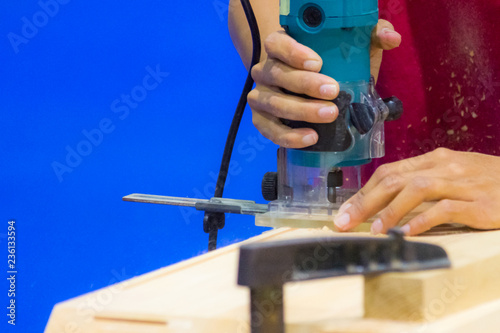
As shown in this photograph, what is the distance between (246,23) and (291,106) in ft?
1.87

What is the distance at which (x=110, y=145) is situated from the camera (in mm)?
2604

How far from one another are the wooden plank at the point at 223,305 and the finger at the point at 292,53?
344 mm

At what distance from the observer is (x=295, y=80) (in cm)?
106

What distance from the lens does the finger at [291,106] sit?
1.00m

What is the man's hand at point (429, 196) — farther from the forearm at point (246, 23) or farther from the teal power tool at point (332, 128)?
the forearm at point (246, 23)

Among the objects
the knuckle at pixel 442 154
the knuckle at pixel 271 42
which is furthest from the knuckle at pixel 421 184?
the knuckle at pixel 271 42

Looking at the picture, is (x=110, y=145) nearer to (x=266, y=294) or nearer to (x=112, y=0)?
(x=112, y=0)

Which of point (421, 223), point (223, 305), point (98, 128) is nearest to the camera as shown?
point (223, 305)

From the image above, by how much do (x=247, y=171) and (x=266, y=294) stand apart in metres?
2.21

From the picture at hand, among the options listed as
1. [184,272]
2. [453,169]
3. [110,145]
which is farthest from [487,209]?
[110,145]

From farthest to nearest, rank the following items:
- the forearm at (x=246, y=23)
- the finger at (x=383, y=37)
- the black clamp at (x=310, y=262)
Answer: the forearm at (x=246, y=23)
the finger at (x=383, y=37)
the black clamp at (x=310, y=262)

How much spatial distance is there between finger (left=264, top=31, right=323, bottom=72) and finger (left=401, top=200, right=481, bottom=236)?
27 cm

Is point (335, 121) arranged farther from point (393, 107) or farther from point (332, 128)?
point (393, 107)

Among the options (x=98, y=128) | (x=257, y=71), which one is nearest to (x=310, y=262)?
(x=257, y=71)
